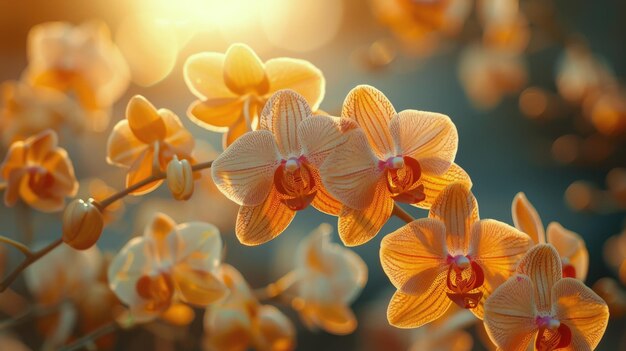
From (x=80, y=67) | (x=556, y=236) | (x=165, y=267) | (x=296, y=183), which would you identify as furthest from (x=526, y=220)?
(x=80, y=67)

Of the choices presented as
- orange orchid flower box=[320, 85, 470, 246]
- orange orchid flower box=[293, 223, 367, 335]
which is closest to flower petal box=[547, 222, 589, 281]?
orange orchid flower box=[320, 85, 470, 246]

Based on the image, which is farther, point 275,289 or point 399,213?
point 275,289

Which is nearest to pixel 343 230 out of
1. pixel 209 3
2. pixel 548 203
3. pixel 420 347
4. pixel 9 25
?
pixel 420 347

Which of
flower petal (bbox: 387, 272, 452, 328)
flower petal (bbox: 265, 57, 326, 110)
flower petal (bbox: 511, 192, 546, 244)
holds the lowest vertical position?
flower petal (bbox: 387, 272, 452, 328)

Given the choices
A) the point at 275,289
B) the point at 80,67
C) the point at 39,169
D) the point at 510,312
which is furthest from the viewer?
the point at 80,67

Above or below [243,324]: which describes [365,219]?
above

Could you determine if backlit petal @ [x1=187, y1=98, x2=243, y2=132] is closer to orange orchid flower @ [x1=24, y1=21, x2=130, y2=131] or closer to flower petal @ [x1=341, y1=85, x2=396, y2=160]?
flower petal @ [x1=341, y1=85, x2=396, y2=160]

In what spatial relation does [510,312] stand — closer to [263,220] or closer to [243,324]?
[263,220]

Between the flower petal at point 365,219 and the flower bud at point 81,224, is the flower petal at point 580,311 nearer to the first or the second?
the flower petal at point 365,219
